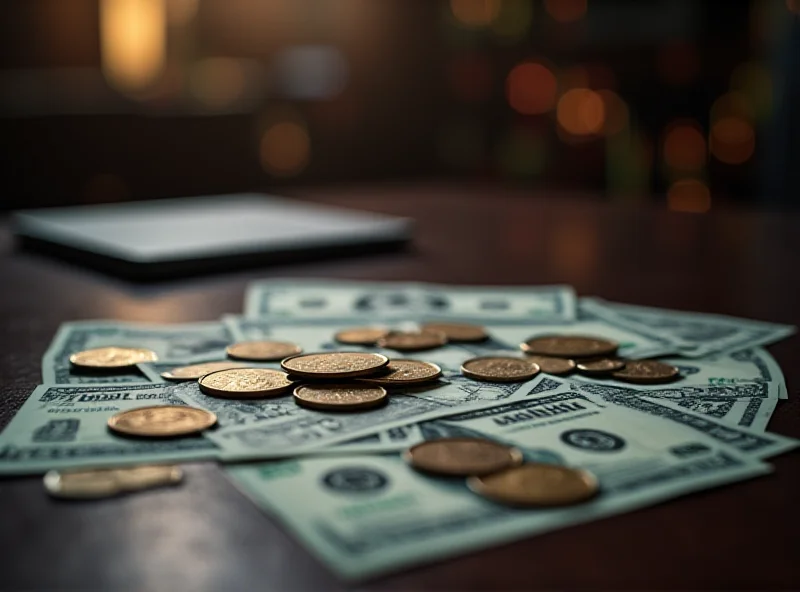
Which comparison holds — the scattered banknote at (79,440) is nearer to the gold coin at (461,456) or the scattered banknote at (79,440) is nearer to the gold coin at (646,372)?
the gold coin at (461,456)

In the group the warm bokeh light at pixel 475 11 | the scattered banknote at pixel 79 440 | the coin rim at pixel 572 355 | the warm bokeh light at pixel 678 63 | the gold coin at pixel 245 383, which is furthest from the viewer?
the warm bokeh light at pixel 475 11

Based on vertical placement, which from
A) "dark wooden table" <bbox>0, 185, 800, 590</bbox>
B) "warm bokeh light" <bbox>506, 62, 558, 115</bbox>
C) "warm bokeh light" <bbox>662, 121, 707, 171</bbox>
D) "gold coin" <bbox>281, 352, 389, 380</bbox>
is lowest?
"dark wooden table" <bbox>0, 185, 800, 590</bbox>

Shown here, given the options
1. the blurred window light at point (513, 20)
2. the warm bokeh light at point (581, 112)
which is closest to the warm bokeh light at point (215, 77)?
the blurred window light at point (513, 20)

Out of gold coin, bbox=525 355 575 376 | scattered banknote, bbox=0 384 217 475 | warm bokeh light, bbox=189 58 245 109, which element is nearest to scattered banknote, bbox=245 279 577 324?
gold coin, bbox=525 355 575 376

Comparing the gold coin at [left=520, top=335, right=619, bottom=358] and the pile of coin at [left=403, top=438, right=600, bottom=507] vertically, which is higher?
the gold coin at [left=520, top=335, right=619, bottom=358]

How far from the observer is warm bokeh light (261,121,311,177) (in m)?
Answer: 4.12

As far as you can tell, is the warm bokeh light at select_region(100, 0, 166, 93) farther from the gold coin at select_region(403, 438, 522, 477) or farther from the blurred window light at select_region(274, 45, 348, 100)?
the gold coin at select_region(403, 438, 522, 477)

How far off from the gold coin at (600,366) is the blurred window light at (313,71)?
4.64 m

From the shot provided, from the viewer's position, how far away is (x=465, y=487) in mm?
454

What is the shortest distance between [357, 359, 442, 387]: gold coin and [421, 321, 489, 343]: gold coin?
114 mm

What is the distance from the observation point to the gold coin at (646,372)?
65cm

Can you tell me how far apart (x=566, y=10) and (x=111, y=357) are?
3.97 meters

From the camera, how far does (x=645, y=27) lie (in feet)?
13.2

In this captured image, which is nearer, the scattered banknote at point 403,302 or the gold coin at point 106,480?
the gold coin at point 106,480
